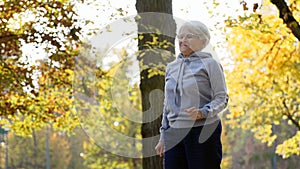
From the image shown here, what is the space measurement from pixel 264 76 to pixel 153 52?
8090 mm

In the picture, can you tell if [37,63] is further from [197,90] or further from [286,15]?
[197,90]

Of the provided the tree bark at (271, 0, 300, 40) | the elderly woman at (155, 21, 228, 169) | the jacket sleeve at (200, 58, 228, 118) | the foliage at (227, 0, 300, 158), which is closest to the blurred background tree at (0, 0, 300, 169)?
the foliage at (227, 0, 300, 158)

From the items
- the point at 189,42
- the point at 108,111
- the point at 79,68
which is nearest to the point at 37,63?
the point at 79,68

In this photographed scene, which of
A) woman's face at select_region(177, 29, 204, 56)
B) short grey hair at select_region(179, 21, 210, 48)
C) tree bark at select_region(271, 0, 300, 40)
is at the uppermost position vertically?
tree bark at select_region(271, 0, 300, 40)

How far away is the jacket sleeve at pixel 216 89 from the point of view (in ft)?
10.8

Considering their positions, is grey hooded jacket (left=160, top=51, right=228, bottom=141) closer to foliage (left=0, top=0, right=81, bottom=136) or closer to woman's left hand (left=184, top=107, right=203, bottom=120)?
woman's left hand (left=184, top=107, right=203, bottom=120)

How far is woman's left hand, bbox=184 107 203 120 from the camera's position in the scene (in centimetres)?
325

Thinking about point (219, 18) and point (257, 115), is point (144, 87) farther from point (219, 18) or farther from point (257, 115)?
point (257, 115)

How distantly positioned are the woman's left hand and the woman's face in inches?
15.2

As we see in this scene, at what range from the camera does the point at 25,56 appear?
34.0 ft

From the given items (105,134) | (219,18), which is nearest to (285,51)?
(219,18)

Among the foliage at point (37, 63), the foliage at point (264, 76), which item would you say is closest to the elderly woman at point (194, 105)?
the foliage at point (37, 63)

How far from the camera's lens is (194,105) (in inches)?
132

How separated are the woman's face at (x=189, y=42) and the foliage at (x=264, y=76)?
7.54m
